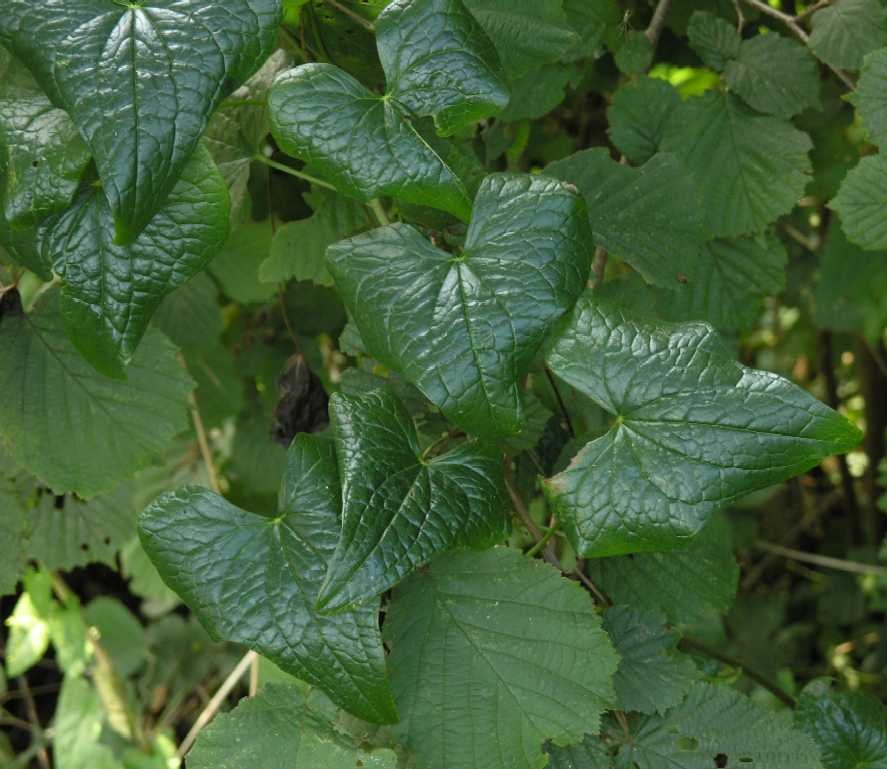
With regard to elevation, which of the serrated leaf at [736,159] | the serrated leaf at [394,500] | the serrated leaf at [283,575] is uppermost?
the serrated leaf at [736,159]

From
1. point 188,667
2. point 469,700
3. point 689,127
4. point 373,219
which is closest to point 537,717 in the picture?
point 469,700

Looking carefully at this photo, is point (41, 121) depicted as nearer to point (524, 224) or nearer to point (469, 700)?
point (524, 224)

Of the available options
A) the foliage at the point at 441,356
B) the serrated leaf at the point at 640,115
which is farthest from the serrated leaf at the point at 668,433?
the serrated leaf at the point at 640,115

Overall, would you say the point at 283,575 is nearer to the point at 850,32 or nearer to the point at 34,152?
the point at 34,152

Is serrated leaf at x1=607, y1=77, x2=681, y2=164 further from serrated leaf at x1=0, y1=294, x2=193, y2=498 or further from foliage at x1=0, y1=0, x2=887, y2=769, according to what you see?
serrated leaf at x1=0, y1=294, x2=193, y2=498

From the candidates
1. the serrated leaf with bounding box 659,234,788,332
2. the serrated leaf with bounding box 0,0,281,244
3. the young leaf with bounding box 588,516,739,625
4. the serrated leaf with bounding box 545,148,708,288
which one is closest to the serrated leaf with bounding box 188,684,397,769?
the young leaf with bounding box 588,516,739,625

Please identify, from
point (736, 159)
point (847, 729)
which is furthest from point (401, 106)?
point (847, 729)

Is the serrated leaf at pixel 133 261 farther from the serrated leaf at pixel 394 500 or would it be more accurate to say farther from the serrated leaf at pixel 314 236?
the serrated leaf at pixel 314 236
